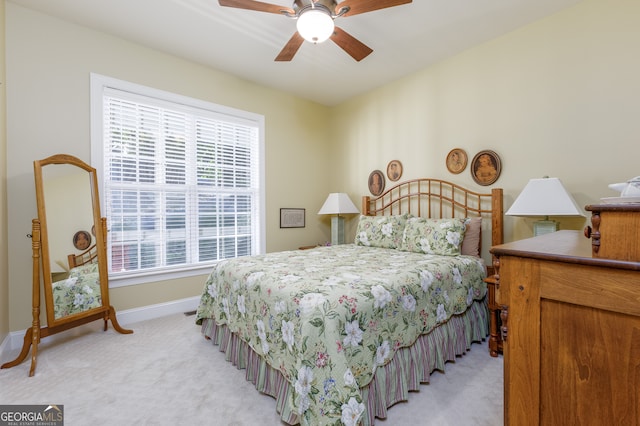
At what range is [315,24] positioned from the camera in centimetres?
183

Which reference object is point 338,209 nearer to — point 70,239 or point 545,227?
point 545,227

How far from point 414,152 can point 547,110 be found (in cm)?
132

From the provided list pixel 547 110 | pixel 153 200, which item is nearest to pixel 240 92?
pixel 153 200

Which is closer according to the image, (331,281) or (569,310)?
(569,310)

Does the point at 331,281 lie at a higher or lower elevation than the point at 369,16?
lower

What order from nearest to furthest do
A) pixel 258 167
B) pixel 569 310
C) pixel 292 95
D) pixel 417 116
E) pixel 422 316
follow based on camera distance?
pixel 569 310 → pixel 422 316 → pixel 417 116 → pixel 258 167 → pixel 292 95

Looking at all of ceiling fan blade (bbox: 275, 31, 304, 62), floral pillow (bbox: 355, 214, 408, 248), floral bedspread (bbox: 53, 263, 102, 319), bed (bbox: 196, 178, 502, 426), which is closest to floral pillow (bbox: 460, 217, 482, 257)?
bed (bbox: 196, 178, 502, 426)

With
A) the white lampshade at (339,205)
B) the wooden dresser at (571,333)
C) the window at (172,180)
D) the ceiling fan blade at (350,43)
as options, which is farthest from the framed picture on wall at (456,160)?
the window at (172,180)

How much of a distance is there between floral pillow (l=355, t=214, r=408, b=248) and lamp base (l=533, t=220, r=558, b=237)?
1171 mm

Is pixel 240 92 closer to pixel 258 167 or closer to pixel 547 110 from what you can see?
pixel 258 167

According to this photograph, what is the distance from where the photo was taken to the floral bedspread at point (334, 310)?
52.2 inches

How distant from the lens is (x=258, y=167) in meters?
3.80

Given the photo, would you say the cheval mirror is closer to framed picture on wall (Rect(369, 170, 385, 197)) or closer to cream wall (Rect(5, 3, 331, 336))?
cream wall (Rect(5, 3, 331, 336))

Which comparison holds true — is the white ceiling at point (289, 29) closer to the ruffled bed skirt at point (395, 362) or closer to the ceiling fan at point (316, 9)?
the ceiling fan at point (316, 9)
